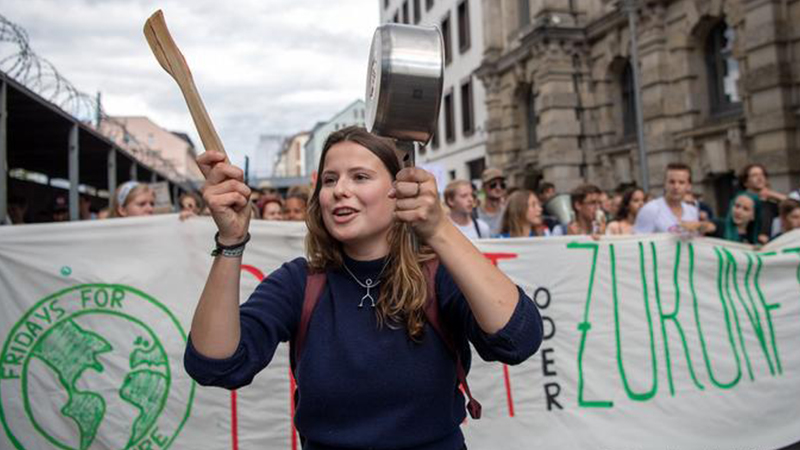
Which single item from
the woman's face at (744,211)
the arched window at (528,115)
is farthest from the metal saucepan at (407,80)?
the arched window at (528,115)

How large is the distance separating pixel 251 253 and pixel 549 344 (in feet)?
6.58

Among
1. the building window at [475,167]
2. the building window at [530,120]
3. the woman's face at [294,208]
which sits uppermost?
the building window at [530,120]

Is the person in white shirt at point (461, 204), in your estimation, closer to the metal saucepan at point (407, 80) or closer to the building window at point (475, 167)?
the metal saucepan at point (407, 80)

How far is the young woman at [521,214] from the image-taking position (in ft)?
16.6

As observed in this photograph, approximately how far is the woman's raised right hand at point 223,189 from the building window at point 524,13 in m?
19.4

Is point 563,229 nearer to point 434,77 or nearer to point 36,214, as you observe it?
point 434,77

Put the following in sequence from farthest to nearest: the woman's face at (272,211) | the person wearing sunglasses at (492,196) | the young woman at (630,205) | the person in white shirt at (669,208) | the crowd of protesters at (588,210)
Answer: the young woman at (630,205)
the person wearing sunglasses at (492,196)
the woman's face at (272,211)
the person in white shirt at (669,208)
the crowd of protesters at (588,210)

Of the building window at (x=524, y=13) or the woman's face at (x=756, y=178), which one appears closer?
the woman's face at (x=756, y=178)

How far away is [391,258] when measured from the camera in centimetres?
166

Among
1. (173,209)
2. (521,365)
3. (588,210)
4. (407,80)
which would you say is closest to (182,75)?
(407,80)

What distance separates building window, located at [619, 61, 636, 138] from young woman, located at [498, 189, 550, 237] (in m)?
11.7

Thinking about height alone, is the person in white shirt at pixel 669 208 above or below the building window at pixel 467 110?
below

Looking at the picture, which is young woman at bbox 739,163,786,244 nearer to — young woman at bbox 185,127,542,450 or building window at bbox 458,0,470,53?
young woman at bbox 185,127,542,450

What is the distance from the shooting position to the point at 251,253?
3.99m
